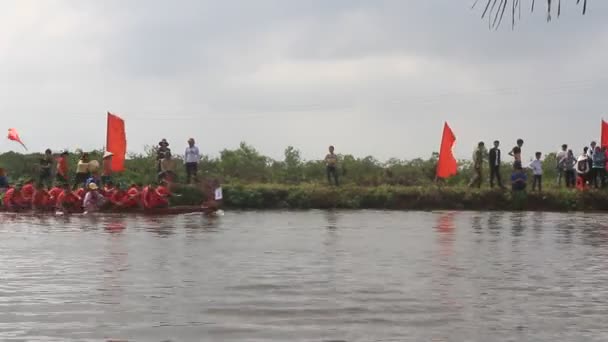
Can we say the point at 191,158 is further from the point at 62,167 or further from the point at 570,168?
the point at 570,168

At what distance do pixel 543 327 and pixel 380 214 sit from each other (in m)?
21.9

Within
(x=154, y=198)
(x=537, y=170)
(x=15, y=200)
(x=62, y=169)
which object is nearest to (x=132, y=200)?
(x=154, y=198)

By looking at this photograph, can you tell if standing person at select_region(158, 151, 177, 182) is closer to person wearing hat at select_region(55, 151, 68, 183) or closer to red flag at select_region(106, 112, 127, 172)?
red flag at select_region(106, 112, 127, 172)

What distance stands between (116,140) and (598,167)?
16.2 meters

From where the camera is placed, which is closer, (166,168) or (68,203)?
(68,203)

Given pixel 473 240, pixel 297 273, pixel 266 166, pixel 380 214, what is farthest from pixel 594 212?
pixel 297 273

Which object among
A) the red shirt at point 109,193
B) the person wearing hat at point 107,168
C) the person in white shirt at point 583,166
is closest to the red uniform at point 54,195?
the red shirt at point 109,193

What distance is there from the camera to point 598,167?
3431 cm

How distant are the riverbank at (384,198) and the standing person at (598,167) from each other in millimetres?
473

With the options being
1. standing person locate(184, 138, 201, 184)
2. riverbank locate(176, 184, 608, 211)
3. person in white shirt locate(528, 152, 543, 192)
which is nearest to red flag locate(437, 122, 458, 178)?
riverbank locate(176, 184, 608, 211)

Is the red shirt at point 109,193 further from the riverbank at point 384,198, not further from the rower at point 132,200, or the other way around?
the riverbank at point 384,198

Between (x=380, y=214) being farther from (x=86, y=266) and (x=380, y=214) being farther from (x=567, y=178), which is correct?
(x=86, y=266)

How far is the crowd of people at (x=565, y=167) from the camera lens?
34.4 meters

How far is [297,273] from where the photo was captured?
1639 cm
